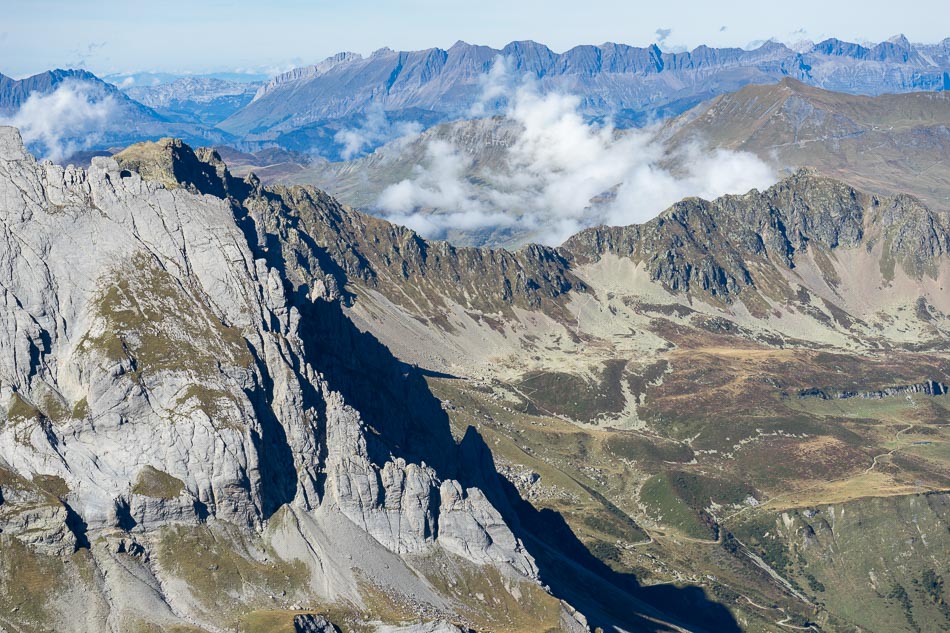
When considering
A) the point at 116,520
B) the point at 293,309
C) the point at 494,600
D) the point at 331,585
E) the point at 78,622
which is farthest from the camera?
the point at 293,309

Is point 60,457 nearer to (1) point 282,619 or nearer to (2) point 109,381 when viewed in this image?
(2) point 109,381

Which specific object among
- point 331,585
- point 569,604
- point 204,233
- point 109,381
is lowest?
point 569,604

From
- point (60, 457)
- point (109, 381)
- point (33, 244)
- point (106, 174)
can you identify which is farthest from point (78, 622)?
point (106, 174)

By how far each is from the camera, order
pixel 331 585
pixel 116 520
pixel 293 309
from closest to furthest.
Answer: pixel 116 520 < pixel 331 585 < pixel 293 309

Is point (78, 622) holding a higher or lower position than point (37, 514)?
lower

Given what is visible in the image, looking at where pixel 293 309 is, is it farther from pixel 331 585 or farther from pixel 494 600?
pixel 494 600

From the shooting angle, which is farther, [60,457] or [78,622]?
[60,457]

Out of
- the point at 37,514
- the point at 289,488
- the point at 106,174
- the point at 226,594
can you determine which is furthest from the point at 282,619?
the point at 106,174
